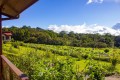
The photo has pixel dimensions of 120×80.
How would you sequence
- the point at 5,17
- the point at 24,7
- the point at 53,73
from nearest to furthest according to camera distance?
the point at 53,73
the point at 24,7
the point at 5,17

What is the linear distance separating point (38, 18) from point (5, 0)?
3062 centimetres

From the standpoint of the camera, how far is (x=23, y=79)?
9.78 feet

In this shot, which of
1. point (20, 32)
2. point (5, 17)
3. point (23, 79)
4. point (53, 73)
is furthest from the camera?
point (20, 32)

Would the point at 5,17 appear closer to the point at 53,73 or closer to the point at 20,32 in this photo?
the point at 53,73

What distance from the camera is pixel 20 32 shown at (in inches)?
2224

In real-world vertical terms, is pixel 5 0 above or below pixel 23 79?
above

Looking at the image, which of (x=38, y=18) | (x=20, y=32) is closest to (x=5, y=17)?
(x=38, y=18)

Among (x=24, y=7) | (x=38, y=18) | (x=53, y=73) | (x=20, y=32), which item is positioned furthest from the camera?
(x=20, y=32)

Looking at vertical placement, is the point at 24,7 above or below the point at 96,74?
above

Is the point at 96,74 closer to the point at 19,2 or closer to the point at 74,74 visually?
the point at 74,74

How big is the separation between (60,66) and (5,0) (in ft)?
4.95

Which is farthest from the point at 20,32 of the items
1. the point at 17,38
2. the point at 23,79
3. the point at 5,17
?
the point at 23,79

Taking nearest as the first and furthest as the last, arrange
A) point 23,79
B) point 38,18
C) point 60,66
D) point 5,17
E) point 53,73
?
1. point 23,79
2. point 53,73
3. point 60,66
4. point 5,17
5. point 38,18

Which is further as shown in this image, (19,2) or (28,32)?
(28,32)
